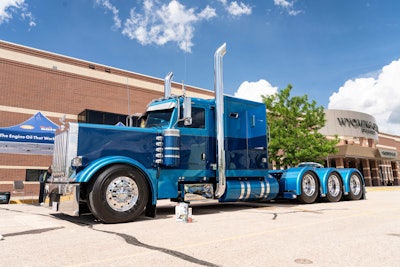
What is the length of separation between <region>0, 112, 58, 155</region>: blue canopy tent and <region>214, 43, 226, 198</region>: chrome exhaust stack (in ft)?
25.2

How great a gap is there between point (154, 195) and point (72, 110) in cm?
1979

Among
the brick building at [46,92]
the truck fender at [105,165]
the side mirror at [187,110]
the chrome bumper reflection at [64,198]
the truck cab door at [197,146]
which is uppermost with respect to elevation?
the brick building at [46,92]

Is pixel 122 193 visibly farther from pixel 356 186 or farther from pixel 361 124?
pixel 361 124

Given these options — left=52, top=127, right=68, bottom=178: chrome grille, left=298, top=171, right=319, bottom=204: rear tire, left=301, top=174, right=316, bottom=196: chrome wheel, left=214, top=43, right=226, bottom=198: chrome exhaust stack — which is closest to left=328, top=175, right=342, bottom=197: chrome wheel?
left=298, top=171, right=319, bottom=204: rear tire

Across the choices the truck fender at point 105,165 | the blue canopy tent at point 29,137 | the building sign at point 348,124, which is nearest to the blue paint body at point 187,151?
the truck fender at point 105,165

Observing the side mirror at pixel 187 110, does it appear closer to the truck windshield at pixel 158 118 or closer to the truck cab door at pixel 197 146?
the truck cab door at pixel 197 146

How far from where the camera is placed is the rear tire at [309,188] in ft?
32.8

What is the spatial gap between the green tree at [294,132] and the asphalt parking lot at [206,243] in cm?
1723

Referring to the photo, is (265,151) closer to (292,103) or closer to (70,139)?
(70,139)

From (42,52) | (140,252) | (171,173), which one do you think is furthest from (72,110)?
(140,252)

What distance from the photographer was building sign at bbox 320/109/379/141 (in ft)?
142

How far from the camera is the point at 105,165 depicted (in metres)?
6.17

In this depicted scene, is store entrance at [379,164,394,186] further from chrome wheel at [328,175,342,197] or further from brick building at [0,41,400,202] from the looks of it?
chrome wheel at [328,175,342,197]

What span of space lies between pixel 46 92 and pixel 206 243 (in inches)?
890
